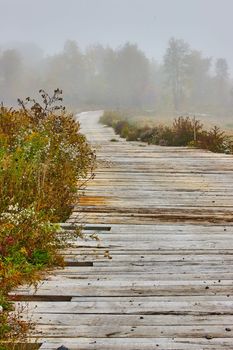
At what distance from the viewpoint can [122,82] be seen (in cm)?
10969

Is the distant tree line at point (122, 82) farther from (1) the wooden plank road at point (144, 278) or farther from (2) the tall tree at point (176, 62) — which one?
(1) the wooden plank road at point (144, 278)

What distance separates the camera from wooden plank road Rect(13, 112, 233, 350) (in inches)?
129

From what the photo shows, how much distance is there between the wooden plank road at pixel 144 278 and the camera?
10.8 ft

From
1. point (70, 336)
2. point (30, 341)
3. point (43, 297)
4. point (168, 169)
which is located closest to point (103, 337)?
point (70, 336)

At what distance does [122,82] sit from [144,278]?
106908 mm

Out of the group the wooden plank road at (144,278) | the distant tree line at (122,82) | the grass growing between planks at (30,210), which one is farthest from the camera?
the distant tree line at (122,82)

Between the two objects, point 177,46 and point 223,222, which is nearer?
point 223,222

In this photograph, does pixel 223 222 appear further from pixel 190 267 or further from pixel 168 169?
pixel 168 169

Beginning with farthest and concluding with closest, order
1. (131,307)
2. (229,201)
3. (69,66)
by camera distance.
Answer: (69,66) → (229,201) → (131,307)

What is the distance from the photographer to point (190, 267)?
4672 mm

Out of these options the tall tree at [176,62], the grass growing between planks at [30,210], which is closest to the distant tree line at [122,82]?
the tall tree at [176,62]

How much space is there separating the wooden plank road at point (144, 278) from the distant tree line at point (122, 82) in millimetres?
92886

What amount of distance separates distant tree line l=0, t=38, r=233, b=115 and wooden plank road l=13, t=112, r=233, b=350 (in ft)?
305

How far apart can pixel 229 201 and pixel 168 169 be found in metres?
3.65
